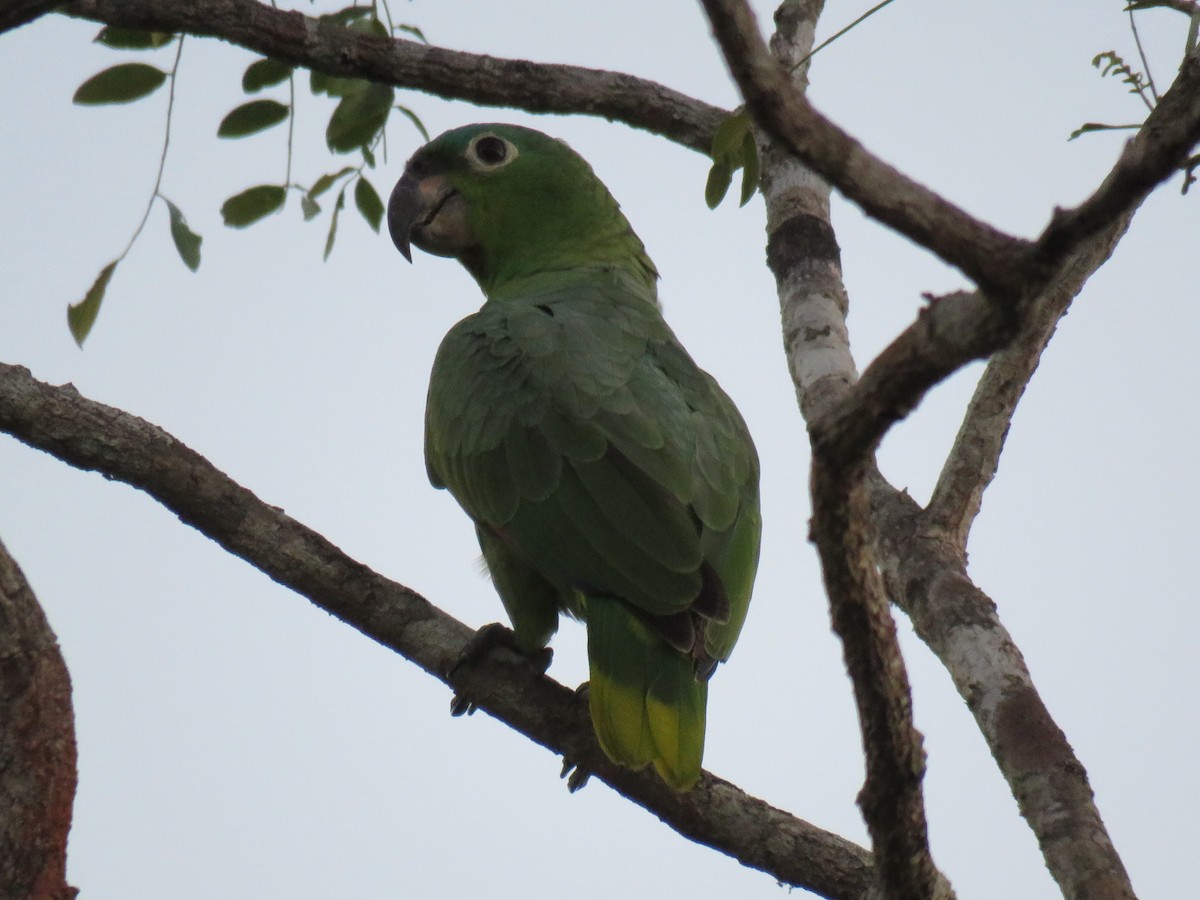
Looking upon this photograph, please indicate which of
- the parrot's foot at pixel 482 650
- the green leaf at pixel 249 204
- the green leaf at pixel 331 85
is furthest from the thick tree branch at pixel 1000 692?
the green leaf at pixel 249 204

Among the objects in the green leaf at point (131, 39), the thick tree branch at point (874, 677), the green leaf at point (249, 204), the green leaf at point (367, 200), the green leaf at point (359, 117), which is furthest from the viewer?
the green leaf at point (367, 200)

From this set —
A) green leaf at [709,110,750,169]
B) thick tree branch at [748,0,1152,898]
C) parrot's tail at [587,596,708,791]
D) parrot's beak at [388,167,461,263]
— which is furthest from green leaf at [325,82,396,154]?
parrot's tail at [587,596,708,791]

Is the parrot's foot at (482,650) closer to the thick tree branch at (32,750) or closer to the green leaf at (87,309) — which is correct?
the thick tree branch at (32,750)

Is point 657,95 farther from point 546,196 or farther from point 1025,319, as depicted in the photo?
point 1025,319

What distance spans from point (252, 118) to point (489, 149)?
0.99 metres

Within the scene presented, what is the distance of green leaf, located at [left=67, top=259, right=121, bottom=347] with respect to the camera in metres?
3.06

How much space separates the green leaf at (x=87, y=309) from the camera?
3.06m

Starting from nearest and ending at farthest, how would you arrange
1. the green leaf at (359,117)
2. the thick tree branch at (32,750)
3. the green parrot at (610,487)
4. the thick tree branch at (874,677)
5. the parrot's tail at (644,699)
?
1. the thick tree branch at (874,677)
2. the thick tree branch at (32,750)
3. the parrot's tail at (644,699)
4. the green parrot at (610,487)
5. the green leaf at (359,117)

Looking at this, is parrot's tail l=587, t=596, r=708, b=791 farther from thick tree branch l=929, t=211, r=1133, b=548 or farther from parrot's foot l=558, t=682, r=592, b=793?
thick tree branch l=929, t=211, r=1133, b=548

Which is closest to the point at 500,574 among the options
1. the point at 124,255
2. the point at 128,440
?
the point at 128,440

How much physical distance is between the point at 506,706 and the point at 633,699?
0.35m

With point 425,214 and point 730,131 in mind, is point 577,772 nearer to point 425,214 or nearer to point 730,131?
point 730,131

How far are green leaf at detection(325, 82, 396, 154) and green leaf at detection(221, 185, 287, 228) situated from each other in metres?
0.26

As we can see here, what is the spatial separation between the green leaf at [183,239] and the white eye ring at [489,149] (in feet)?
3.76
